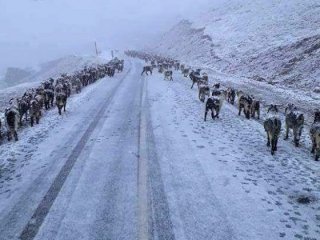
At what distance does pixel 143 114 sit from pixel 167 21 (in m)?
163

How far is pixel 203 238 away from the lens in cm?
725

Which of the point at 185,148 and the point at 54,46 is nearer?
the point at 185,148

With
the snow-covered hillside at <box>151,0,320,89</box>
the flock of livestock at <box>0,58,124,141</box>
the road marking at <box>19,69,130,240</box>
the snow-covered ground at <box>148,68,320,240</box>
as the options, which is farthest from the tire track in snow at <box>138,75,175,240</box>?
the snow-covered hillside at <box>151,0,320,89</box>

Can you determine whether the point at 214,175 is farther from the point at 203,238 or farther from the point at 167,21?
the point at 167,21

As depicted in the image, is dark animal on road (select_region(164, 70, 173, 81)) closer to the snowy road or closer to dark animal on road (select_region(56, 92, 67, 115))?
dark animal on road (select_region(56, 92, 67, 115))

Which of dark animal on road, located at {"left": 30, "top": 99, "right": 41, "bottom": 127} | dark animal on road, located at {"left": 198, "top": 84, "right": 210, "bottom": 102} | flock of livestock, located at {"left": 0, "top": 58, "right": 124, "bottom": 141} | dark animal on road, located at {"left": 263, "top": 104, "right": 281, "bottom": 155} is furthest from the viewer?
dark animal on road, located at {"left": 198, "top": 84, "right": 210, "bottom": 102}

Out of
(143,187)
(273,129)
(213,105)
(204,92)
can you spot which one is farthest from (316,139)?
(204,92)

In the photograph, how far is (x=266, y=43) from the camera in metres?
46.9

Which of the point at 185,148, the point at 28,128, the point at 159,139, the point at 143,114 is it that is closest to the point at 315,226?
the point at 185,148

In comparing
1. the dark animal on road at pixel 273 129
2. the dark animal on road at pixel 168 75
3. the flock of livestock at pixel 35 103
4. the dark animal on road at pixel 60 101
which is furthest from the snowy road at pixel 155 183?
the dark animal on road at pixel 168 75

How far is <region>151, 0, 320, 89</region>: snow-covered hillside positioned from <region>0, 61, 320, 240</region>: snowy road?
15.8 m

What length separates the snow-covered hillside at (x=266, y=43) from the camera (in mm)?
32406

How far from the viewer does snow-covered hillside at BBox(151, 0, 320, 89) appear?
32406 mm

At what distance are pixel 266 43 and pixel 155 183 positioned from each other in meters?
40.0
